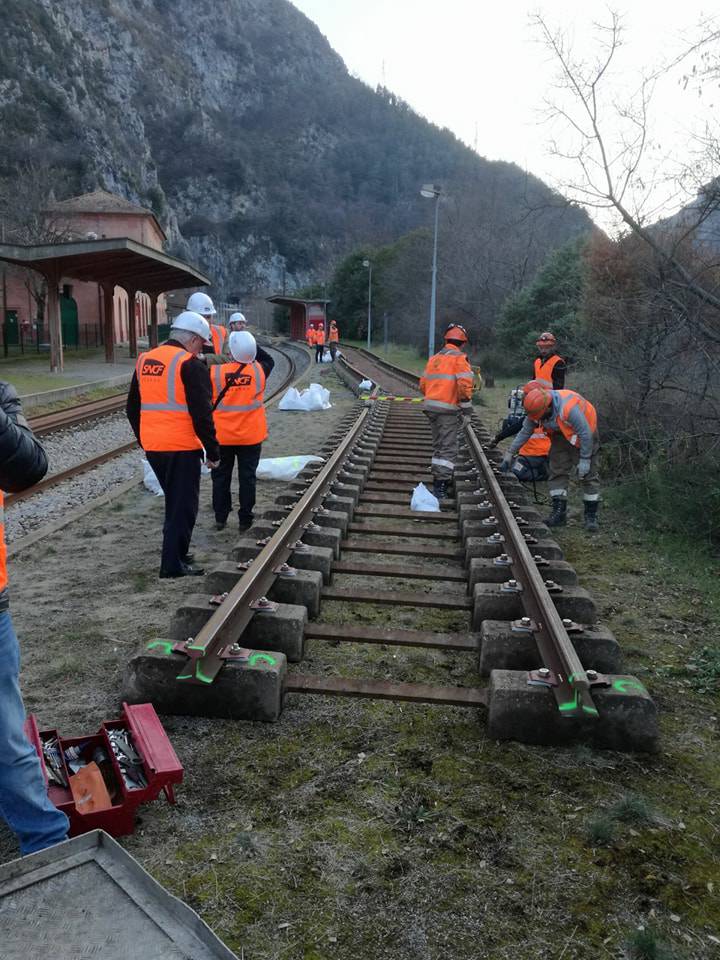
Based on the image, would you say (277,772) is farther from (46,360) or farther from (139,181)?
(139,181)

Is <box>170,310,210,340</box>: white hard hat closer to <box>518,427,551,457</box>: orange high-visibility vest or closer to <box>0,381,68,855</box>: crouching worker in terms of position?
<box>0,381,68,855</box>: crouching worker

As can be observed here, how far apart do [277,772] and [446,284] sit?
151 ft

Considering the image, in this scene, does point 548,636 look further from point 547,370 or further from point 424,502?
point 547,370

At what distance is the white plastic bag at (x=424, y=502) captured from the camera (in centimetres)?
727

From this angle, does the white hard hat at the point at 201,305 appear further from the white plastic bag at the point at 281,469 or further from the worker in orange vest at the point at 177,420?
the white plastic bag at the point at 281,469

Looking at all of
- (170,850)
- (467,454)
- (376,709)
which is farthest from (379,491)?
(170,850)

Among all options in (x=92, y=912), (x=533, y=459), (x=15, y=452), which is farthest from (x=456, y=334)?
(x=92, y=912)

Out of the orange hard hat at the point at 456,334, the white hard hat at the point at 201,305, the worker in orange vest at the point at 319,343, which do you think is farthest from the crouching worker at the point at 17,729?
the worker in orange vest at the point at 319,343

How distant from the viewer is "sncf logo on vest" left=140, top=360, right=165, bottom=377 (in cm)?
536

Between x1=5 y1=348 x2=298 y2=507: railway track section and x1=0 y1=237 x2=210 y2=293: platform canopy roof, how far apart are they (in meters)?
4.54

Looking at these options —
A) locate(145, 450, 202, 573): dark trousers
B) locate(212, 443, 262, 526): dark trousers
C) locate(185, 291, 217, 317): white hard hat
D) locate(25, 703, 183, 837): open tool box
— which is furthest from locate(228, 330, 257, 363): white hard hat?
locate(25, 703, 183, 837): open tool box

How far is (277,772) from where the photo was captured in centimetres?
315

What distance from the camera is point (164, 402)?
545 cm

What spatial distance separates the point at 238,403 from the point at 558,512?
3408 mm
